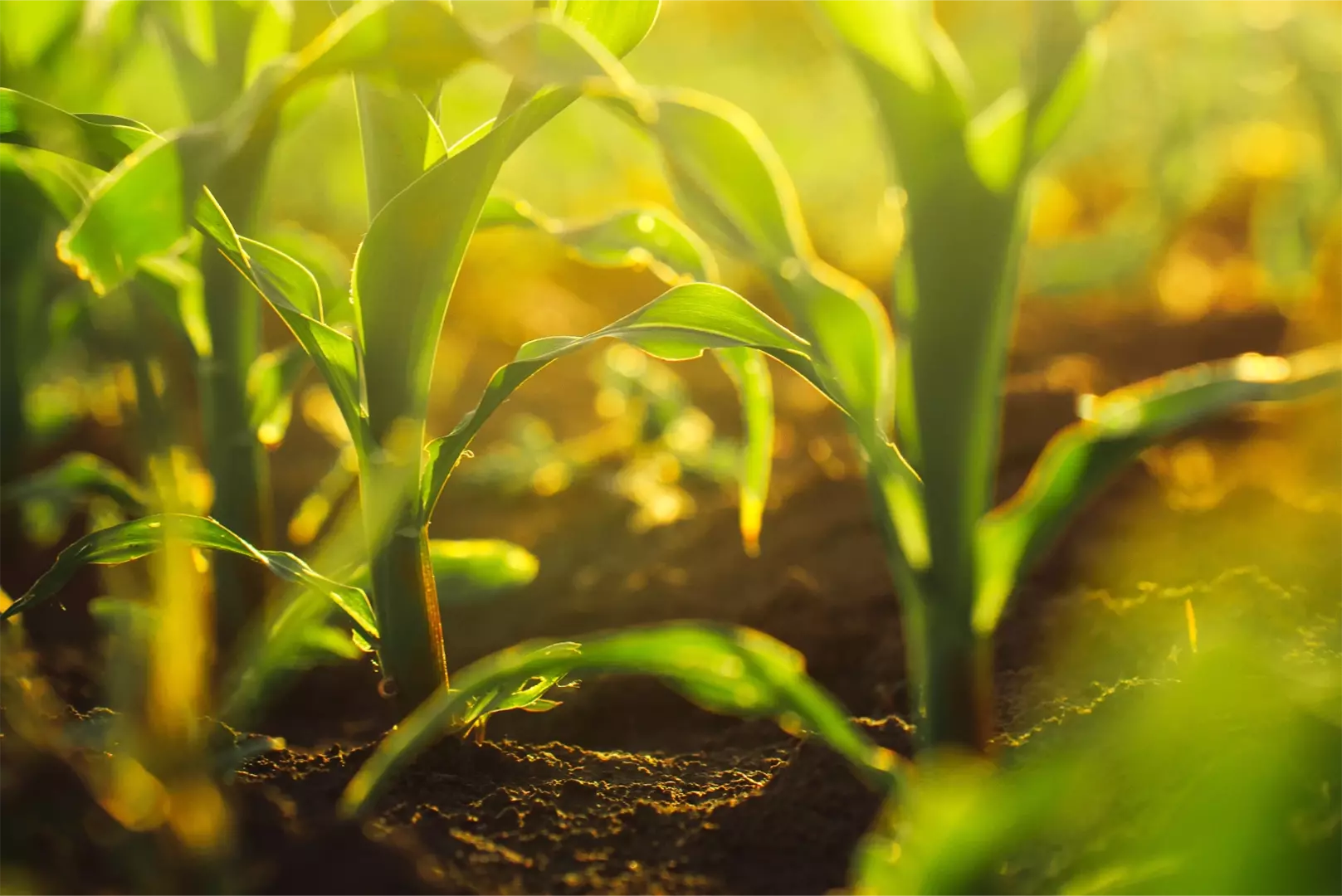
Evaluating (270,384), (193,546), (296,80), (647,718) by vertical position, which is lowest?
(647,718)

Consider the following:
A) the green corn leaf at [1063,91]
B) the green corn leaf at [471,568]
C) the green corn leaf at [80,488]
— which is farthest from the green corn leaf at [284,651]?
the green corn leaf at [1063,91]

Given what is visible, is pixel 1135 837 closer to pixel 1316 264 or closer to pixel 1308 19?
pixel 1316 264

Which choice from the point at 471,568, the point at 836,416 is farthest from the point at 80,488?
the point at 836,416

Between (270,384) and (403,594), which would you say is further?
(270,384)

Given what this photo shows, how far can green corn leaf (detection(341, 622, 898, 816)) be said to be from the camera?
670 millimetres

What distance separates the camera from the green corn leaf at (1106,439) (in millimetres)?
689

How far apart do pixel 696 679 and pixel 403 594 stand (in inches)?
11.9

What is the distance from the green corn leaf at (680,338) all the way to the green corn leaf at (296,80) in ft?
0.62

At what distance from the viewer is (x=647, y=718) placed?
4.01 feet

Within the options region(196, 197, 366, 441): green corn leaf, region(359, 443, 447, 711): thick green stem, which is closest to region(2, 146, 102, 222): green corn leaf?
region(196, 197, 366, 441): green corn leaf

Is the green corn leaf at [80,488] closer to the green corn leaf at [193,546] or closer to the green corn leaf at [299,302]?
the green corn leaf at [193,546]

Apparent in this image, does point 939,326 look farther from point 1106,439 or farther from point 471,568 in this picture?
point 471,568

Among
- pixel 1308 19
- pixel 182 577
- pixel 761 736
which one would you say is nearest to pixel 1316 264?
pixel 1308 19

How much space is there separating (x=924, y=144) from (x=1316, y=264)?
2.17 meters
